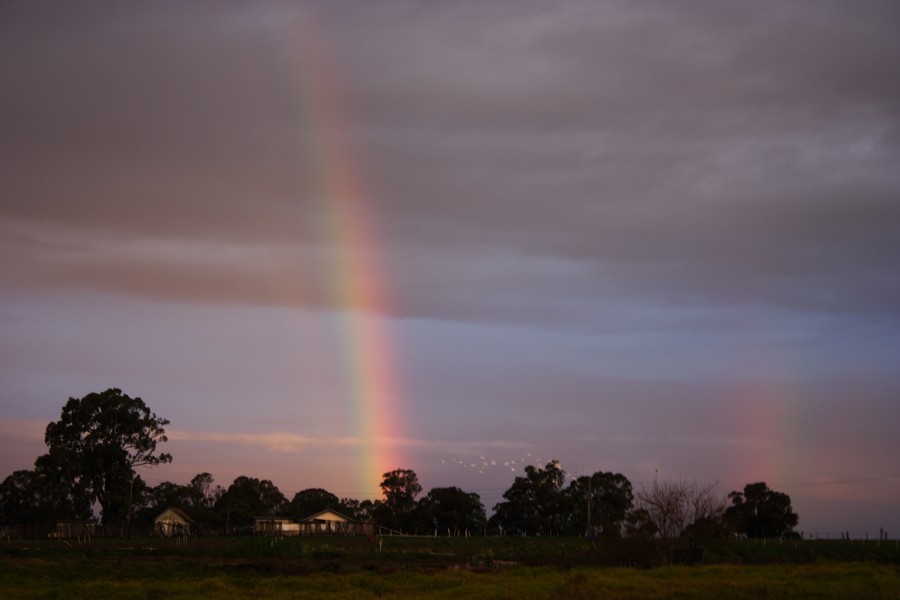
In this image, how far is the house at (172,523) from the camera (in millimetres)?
91938

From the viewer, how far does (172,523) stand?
94562 millimetres

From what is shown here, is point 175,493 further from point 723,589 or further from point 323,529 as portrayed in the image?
point 723,589

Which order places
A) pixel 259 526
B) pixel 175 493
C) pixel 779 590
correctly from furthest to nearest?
pixel 175 493 < pixel 259 526 < pixel 779 590

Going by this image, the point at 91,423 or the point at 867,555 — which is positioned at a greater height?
the point at 91,423

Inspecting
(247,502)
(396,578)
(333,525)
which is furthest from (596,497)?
(396,578)

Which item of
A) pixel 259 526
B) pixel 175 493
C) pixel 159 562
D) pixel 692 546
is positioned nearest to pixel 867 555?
pixel 692 546

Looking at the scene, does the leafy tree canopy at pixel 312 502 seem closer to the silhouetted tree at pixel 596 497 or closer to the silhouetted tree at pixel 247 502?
the silhouetted tree at pixel 247 502

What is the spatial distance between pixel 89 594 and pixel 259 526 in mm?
65930

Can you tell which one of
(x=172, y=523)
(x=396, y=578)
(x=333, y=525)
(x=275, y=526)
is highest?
(x=333, y=525)

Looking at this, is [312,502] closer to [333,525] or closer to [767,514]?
[333,525]

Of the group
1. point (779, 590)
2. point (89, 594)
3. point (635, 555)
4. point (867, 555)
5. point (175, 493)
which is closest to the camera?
point (89, 594)

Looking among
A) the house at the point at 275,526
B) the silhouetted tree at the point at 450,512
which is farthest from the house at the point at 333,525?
the silhouetted tree at the point at 450,512

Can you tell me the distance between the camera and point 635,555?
45000 millimetres

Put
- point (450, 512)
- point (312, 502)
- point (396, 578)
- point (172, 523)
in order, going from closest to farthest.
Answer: point (396, 578), point (172, 523), point (450, 512), point (312, 502)
